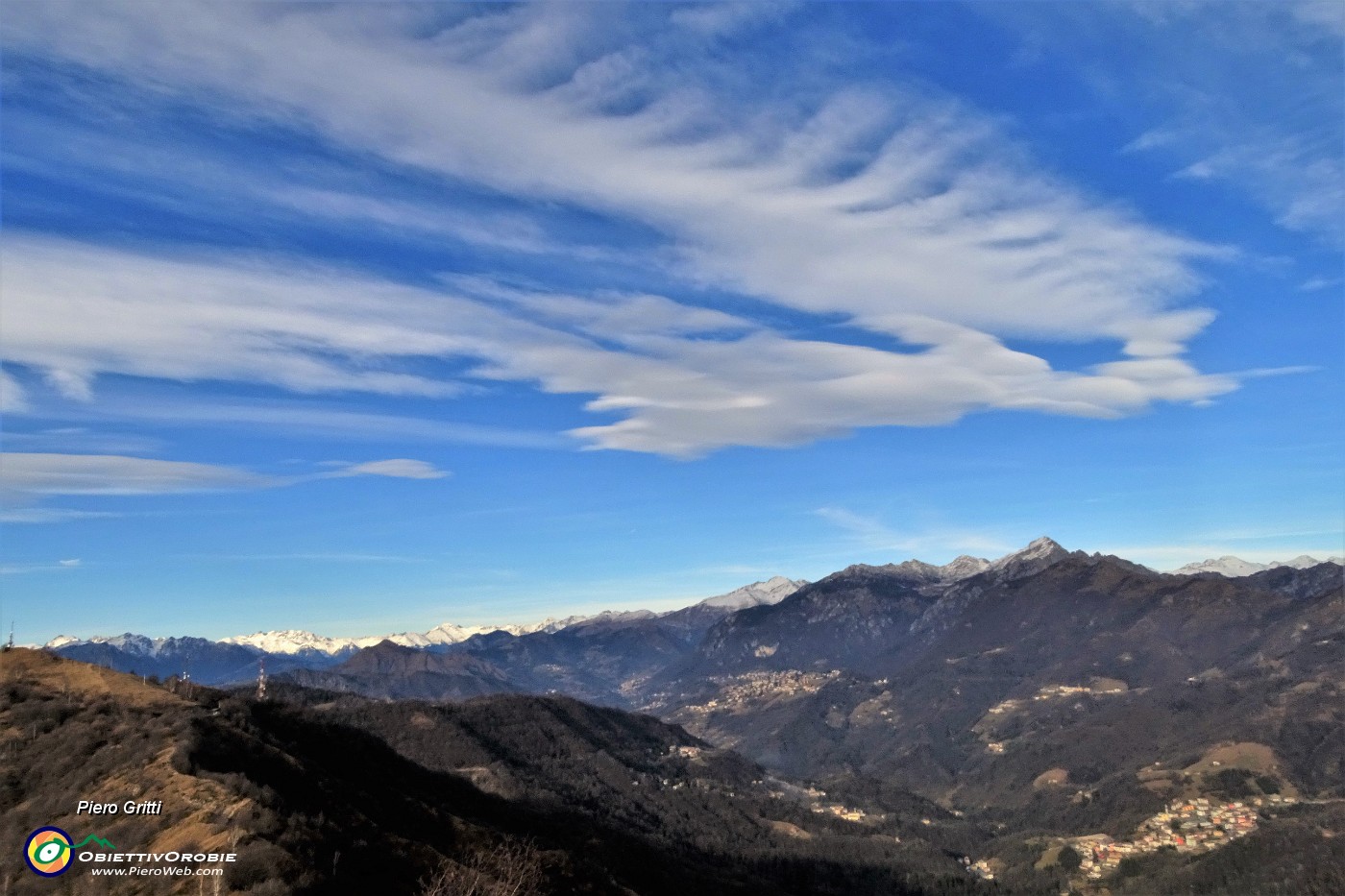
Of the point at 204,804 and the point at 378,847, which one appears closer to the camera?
the point at 204,804

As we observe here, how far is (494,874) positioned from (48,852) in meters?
46.0

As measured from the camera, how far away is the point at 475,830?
118 meters

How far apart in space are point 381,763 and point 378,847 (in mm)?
60672

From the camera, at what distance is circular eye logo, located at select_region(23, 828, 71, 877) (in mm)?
61969

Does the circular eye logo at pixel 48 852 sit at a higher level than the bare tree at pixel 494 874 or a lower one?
higher

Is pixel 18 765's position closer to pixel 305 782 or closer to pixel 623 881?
pixel 305 782

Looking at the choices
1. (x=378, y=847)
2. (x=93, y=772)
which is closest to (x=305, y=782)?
Result: (x=378, y=847)

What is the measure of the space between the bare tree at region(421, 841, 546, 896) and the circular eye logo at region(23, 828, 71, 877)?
2672cm

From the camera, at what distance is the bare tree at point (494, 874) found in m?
75.9

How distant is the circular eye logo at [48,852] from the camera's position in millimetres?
61969

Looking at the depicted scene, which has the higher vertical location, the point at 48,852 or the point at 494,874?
the point at 48,852

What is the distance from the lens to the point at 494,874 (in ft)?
316

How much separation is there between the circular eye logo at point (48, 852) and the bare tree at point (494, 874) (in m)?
26.7

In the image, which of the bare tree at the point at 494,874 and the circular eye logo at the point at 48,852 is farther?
the bare tree at the point at 494,874
